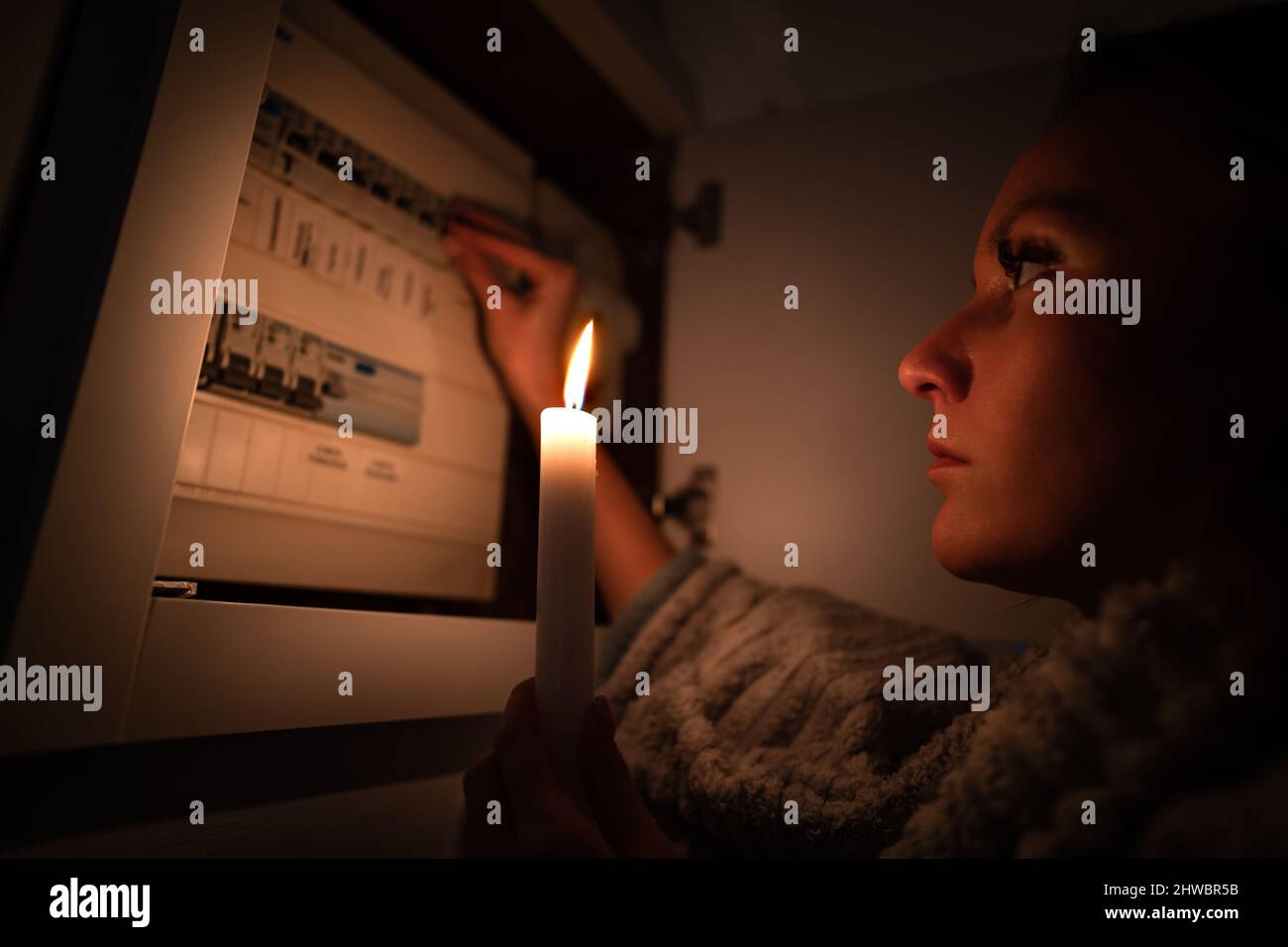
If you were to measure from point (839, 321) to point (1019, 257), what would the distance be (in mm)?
278

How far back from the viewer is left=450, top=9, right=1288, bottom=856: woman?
10.4 inches

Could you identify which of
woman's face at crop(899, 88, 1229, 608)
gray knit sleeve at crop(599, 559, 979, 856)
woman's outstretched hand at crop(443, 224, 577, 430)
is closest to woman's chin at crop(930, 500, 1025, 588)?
woman's face at crop(899, 88, 1229, 608)

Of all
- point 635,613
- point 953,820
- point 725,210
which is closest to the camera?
point 953,820

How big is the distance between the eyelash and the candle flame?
0.80 feet

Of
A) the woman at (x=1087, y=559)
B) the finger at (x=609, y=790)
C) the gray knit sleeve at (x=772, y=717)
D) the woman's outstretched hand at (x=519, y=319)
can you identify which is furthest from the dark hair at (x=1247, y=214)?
the woman's outstretched hand at (x=519, y=319)

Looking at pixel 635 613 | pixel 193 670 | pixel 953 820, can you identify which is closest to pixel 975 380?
pixel 953 820

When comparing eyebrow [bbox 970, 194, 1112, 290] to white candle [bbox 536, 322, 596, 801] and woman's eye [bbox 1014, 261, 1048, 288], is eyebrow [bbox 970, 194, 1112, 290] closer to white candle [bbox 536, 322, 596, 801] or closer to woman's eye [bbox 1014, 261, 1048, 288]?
woman's eye [bbox 1014, 261, 1048, 288]

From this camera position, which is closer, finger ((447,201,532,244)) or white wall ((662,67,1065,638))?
white wall ((662,67,1065,638))

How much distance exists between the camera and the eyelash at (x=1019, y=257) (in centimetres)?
36

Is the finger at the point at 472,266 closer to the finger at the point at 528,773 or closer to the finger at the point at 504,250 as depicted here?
the finger at the point at 504,250

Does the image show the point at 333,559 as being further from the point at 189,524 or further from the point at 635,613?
the point at 635,613

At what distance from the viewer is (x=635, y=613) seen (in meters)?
0.59
